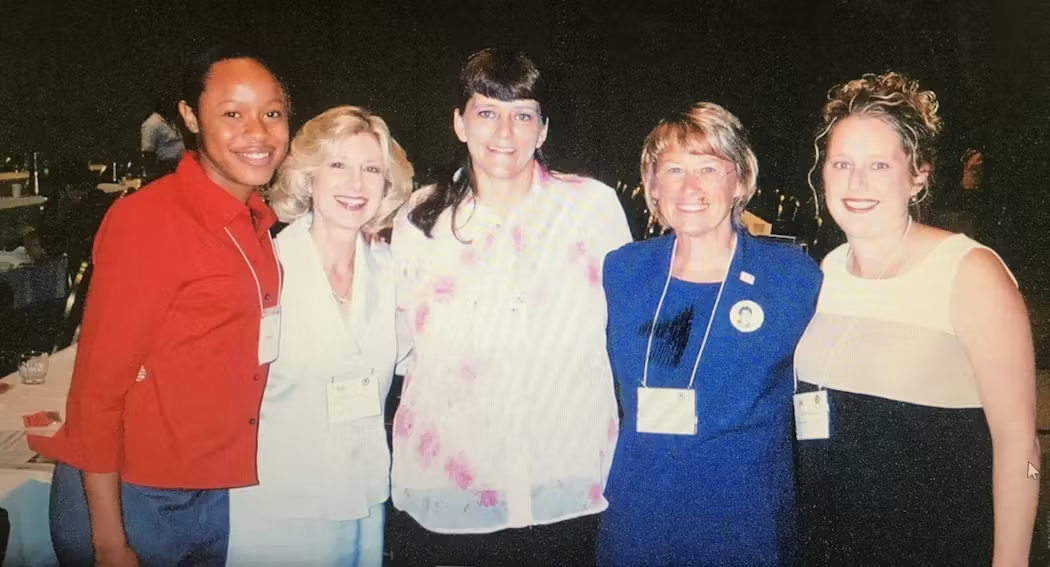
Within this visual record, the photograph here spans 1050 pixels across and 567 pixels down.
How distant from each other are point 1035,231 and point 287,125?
6.76ft

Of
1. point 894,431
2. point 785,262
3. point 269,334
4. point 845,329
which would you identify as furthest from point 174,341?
point 894,431

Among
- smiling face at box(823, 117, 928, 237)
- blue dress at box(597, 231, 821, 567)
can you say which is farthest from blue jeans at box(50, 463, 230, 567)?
smiling face at box(823, 117, 928, 237)

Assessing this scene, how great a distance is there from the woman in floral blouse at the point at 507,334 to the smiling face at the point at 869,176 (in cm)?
58

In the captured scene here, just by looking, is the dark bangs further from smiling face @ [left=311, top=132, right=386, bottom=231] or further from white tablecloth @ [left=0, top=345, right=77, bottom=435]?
white tablecloth @ [left=0, top=345, right=77, bottom=435]

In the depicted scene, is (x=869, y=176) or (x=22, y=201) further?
(x=22, y=201)

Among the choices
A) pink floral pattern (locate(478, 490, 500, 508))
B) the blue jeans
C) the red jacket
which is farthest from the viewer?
pink floral pattern (locate(478, 490, 500, 508))

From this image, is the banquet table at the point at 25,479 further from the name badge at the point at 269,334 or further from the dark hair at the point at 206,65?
the dark hair at the point at 206,65

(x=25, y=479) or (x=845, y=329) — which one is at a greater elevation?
(x=845, y=329)

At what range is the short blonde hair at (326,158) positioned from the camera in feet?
5.98

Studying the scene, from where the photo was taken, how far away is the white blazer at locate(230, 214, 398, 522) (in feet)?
6.11

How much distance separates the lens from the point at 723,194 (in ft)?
5.99

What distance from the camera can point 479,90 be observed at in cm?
185

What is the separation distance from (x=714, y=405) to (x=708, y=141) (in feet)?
2.22

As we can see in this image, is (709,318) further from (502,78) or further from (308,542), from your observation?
(308,542)
